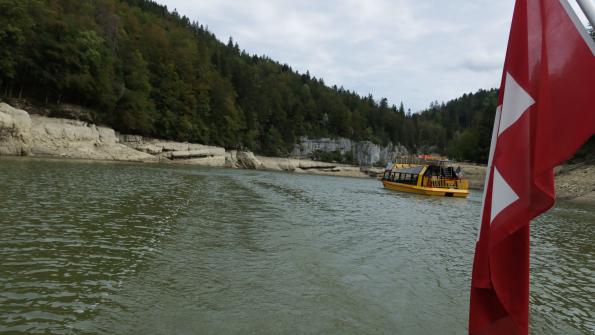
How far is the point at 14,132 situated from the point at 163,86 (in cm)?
4738

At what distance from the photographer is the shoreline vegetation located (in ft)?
140

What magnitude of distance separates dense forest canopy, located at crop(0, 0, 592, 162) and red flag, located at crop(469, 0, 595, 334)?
6419 centimetres

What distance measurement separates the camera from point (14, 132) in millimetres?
41969

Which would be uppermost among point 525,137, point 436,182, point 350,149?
point 350,149

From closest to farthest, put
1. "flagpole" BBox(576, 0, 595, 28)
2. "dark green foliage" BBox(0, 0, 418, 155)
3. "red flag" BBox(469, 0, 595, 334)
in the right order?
"flagpole" BBox(576, 0, 595, 28), "red flag" BBox(469, 0, 595, 334), "dark green foliage" BBox(0, 0, 418, 155)

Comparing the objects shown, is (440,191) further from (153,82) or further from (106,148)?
(153,82)

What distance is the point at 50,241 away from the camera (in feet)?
32.4

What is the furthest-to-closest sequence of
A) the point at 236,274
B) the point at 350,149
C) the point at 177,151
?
the point at 350,149
the point at 177,151
the point at 236,274

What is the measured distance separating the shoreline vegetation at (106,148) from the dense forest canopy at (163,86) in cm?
624

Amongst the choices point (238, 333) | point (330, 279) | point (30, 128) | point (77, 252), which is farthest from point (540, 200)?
point (30, 128)

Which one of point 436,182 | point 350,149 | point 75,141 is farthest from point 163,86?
point 350,149

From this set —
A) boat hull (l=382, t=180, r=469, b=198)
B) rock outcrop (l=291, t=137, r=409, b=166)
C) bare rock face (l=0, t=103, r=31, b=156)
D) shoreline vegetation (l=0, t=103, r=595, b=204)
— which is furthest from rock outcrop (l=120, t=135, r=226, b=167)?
rock outcrop (l=291, t=137, r=409, b=166)

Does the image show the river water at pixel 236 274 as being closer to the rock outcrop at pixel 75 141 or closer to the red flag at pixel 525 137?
the red flag at pixel 525 137

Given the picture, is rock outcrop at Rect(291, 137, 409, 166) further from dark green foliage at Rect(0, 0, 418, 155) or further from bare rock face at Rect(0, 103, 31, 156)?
bare rock face at Rect(0, 103, 31, 156)
